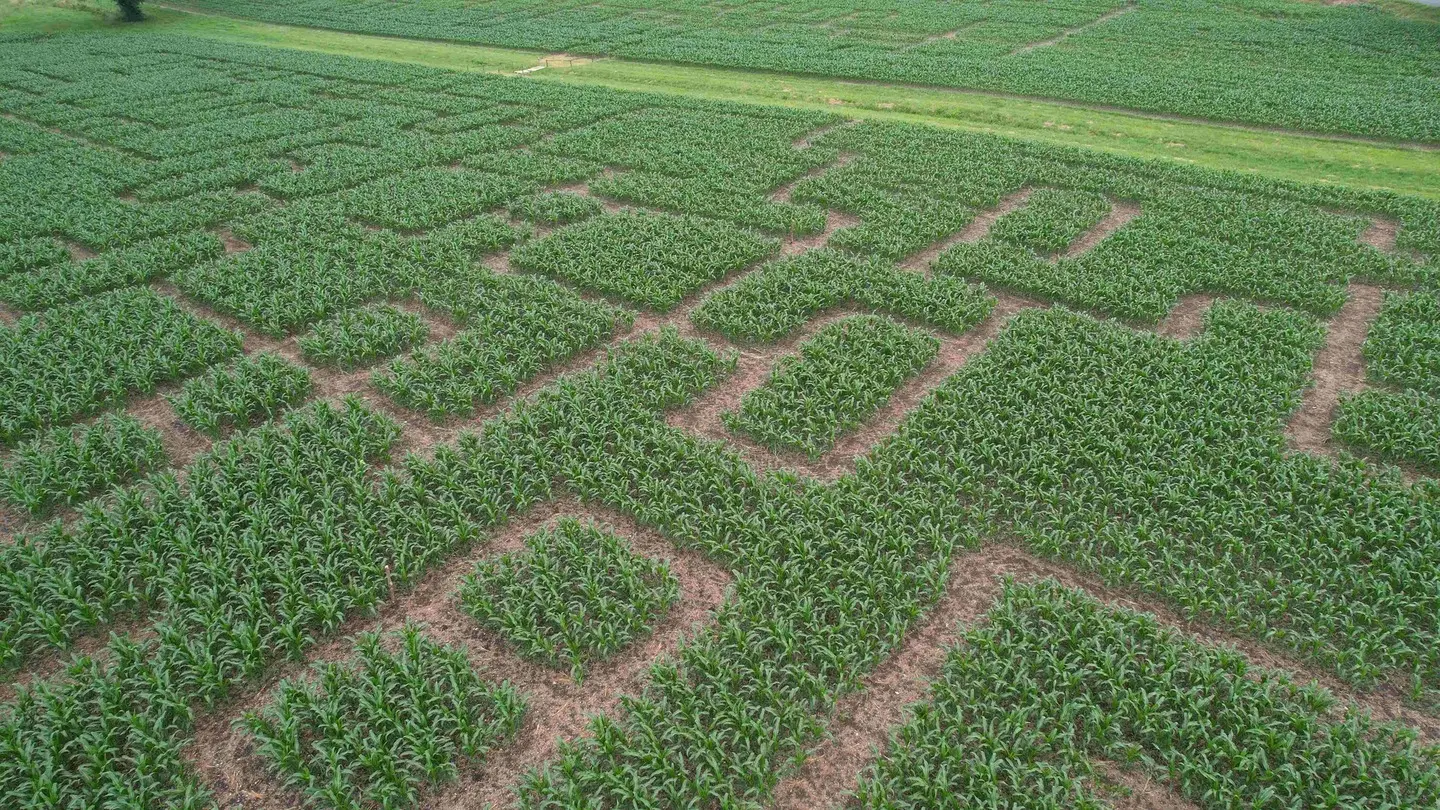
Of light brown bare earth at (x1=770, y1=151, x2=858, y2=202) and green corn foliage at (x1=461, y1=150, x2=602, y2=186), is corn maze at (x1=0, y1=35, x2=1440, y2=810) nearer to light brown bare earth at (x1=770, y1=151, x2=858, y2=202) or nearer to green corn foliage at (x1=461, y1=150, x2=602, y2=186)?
light brown bare earth at (x1=770, y1=151, x2=858, y2=202)

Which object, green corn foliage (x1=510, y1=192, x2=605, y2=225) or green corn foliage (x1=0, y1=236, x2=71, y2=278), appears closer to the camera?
green corn foliage (x1=0, y1=236, x2=71, y2=278)

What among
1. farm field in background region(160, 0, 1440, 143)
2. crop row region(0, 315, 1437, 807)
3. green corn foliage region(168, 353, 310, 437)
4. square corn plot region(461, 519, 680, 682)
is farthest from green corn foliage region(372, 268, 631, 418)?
farm field in background region(160, 0, 1440, 143)

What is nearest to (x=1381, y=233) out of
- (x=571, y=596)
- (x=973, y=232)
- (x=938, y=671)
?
(x=973, y=232)

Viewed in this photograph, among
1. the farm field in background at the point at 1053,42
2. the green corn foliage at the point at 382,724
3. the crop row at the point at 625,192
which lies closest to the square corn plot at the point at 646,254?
the crop row at the point at 625,192

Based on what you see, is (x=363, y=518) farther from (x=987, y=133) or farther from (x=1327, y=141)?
(x=1327, y=141)

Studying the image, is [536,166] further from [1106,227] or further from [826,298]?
[1106,227]

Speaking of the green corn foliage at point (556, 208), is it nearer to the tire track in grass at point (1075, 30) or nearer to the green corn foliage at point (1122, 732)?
the green corn foliage at point (1122, 732)

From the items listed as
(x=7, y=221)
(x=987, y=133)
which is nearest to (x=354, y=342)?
(x=7, y=221)
